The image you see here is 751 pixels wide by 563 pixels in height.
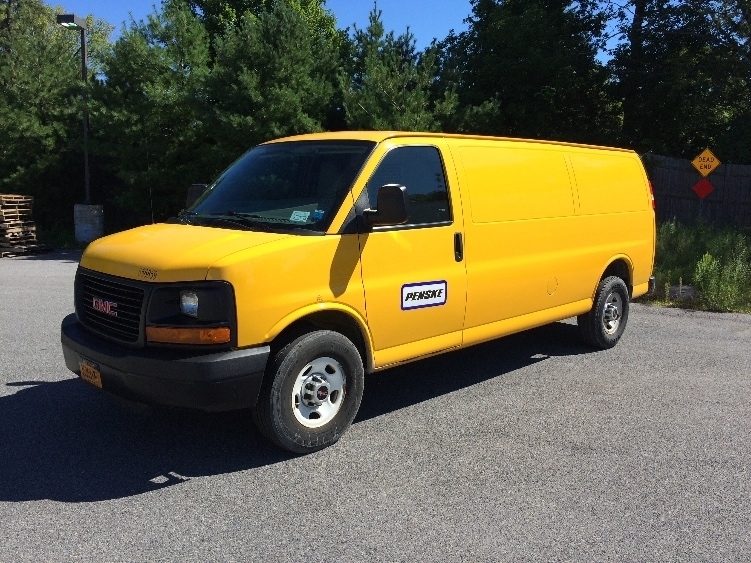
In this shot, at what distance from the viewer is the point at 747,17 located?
2025cm

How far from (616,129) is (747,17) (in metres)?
4.87

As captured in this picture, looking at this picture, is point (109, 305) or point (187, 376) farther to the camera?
point (109, 305)

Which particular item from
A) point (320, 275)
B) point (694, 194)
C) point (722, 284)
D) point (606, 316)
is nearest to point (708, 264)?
point (722, 284)

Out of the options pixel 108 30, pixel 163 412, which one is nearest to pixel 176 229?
pixel 163 412

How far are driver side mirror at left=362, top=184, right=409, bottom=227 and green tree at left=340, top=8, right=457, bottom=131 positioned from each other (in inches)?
431

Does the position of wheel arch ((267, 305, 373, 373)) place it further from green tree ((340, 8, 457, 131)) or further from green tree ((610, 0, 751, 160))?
green tree ((610, 0, 751, 160))

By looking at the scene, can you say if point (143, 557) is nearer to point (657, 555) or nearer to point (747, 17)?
point (657, 555)

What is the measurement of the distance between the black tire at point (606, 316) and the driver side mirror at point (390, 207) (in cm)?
334

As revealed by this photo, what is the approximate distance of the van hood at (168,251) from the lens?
13.9 ft

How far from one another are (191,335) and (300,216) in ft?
3.75

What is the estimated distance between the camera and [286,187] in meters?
5.16

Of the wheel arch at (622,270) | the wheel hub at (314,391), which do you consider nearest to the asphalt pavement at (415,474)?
the wheel hub at (314,391)

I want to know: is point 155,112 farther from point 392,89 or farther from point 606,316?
point 606,316

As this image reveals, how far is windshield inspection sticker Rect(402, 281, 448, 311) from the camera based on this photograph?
510 centimetres
